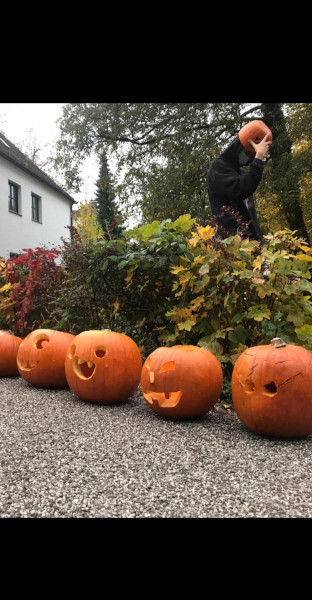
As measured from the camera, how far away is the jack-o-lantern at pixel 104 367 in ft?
10.3

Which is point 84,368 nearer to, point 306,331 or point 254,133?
point 306,331

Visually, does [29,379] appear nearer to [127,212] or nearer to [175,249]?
[175,249]

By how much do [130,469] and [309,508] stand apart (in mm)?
745

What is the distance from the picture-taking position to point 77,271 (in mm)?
4262

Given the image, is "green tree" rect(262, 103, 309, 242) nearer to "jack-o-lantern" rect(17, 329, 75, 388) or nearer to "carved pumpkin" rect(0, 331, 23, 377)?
"carved pumpkin" rect(0, 331, 23, 377)

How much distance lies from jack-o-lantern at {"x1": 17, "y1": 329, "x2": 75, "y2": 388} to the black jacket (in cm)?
240

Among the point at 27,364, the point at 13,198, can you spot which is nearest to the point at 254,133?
the point at 27,364

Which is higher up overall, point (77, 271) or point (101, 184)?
point (101, 184)

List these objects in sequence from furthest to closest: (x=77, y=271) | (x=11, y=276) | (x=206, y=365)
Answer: (x=11, y=276) < (x=77, y=271) < (x=206, y=365)

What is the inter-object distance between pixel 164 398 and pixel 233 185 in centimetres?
323

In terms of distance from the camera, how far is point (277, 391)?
7.87 ft

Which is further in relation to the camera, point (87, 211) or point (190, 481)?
point (87, 211)

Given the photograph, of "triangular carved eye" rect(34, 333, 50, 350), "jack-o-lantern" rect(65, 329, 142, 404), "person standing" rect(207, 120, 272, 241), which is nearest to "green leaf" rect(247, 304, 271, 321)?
"jack-o-lantern" rect(65, 329, 142, 404)

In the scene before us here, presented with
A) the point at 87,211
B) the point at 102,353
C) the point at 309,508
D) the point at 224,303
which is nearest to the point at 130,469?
the point at 309,508
